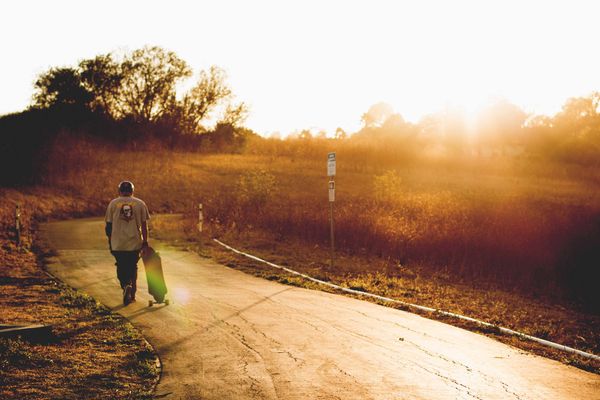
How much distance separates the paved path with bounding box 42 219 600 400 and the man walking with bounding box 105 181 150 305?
0.64 meters

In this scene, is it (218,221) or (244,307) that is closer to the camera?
(244,307)

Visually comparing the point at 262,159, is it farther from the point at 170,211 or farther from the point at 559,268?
the point at 559,268

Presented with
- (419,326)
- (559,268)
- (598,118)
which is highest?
(598,118)

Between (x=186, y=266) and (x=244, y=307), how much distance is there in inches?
224

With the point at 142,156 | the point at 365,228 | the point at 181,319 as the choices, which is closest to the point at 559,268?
the point at 365,228

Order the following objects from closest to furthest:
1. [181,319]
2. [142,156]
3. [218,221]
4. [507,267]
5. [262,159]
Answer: [181,319] → [507,267] → [218,221] → [142,156] → [262,159]

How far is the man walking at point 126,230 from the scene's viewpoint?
30.9ft

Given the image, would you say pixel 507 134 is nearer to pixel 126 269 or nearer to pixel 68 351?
pixel 126 269

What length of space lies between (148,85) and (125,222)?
51.0 metres

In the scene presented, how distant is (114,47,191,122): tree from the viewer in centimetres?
5681

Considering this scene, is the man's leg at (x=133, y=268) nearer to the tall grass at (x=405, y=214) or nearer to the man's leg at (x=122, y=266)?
the man's leg at (x=122, y=266)

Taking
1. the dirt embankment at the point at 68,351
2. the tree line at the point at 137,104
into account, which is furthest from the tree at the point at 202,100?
the dirt embankment at the point at 68,351

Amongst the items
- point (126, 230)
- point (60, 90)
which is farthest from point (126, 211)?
point (60, 90)

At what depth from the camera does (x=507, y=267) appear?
17.7 meters
